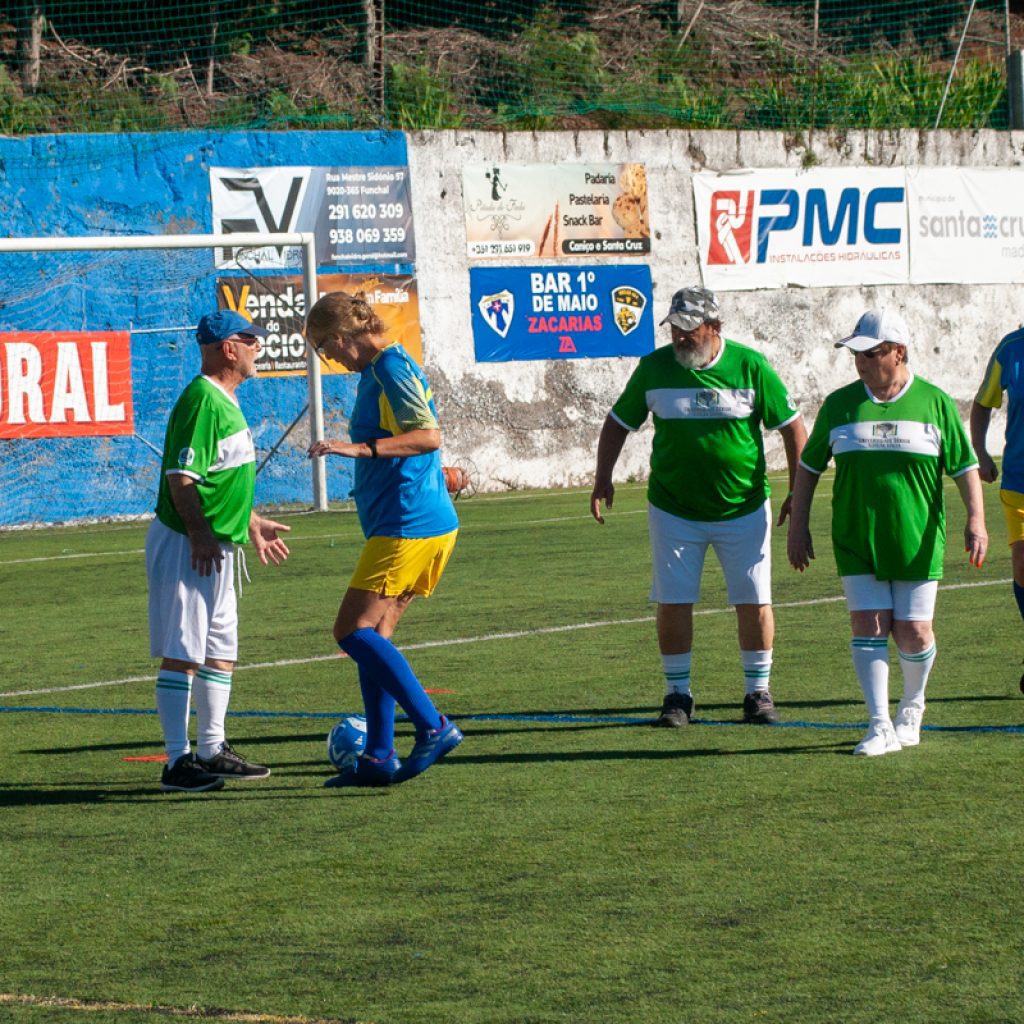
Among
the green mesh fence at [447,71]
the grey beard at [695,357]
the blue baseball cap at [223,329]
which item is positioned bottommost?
the grey beard at [695,357]

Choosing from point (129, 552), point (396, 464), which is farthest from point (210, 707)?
point (129, 552)

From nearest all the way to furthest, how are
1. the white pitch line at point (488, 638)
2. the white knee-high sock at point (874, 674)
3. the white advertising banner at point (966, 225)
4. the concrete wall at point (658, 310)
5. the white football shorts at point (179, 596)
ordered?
1. the white football shorts at point (179, 596)
2. the white knee-high sock at point (874, 674)
3. the white pitch line at point (488, 638)
4. the concrete wall at point (658, 310)
5. the white advertising banner at point (966, 225)

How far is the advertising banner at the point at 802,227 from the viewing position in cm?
2544

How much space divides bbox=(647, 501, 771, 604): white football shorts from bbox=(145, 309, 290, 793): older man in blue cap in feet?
6.86

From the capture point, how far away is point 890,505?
799 cm

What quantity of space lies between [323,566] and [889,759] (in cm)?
894

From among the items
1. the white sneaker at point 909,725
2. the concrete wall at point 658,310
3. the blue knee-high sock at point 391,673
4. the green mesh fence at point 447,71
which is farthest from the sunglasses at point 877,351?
the green mesh fence at point 447,71

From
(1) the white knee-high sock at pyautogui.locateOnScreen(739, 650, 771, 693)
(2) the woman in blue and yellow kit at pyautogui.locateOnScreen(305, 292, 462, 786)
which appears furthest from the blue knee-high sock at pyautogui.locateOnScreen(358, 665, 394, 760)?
(1) the white knee-high sock at pyautogui.locateOnScreen(739, 650, 771, 693)

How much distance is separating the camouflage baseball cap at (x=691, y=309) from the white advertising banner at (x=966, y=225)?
18.4m

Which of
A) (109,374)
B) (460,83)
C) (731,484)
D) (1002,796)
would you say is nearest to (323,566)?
(109,374)

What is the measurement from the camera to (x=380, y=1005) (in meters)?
4.90

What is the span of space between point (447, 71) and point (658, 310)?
5570mm

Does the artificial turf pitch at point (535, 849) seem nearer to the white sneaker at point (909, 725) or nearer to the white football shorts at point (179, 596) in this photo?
the white sneaker at point (909, 725)

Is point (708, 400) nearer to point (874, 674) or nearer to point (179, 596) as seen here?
point (874, 674)
